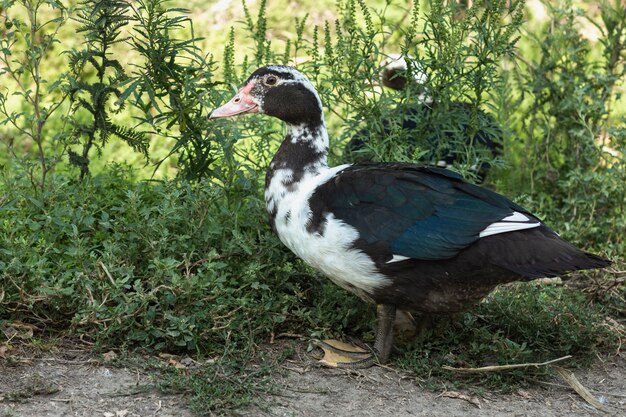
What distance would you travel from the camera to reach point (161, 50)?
4.67 meters

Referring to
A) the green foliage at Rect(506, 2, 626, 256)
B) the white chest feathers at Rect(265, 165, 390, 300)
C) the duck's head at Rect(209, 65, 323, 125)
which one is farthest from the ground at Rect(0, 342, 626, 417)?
the green foliage at Rect(506, 2, 626, 256)

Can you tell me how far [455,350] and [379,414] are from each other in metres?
0.76

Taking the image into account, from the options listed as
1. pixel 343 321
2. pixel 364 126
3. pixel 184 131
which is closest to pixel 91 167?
pixel 184 131

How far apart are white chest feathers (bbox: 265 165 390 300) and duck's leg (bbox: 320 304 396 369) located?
0.40 ft

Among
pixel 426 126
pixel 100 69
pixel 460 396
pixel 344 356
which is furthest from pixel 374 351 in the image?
pixel 100 69

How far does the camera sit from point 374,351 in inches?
172

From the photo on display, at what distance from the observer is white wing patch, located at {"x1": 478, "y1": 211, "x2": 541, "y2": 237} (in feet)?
13.2

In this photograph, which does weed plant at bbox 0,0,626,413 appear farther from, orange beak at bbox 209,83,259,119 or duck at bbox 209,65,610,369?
duck at bbox 209,65,610,369

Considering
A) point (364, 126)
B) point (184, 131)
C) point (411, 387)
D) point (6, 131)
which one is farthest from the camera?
point (6, 131)

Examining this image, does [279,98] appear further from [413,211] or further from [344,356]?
[344,356]

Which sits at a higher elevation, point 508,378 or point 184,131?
point 184,131

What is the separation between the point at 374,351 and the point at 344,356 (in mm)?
143

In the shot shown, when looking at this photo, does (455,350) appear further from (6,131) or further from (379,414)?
(6,131)

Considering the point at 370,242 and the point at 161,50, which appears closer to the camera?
the point at 370,242
